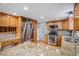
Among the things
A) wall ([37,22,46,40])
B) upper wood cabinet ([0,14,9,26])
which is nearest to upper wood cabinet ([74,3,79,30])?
wall ([37,22,46,40])

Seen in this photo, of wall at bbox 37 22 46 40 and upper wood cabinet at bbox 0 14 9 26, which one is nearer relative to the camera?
upper wood cabinet at bbox 0 14 9 26

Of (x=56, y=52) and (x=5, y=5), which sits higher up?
(x=5, y=5)

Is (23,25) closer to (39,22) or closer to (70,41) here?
(39,22)

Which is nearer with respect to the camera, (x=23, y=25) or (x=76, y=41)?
(x=76, y=41)

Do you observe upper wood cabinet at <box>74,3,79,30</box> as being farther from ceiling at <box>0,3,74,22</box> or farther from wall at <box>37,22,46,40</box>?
wall at <box>37,22,46,40</box>

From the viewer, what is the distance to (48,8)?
5.72ft

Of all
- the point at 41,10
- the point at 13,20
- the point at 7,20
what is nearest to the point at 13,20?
the point at 13,20

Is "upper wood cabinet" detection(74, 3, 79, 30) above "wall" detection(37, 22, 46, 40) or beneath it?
above

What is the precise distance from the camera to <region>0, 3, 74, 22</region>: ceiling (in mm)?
1706

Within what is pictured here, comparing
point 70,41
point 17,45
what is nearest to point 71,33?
point 70,41

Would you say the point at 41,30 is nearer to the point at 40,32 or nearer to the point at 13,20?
the point at 40,32

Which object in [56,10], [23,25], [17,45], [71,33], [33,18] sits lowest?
[17,45]

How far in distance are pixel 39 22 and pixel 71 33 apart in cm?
60

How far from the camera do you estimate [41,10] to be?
175 centimetres
